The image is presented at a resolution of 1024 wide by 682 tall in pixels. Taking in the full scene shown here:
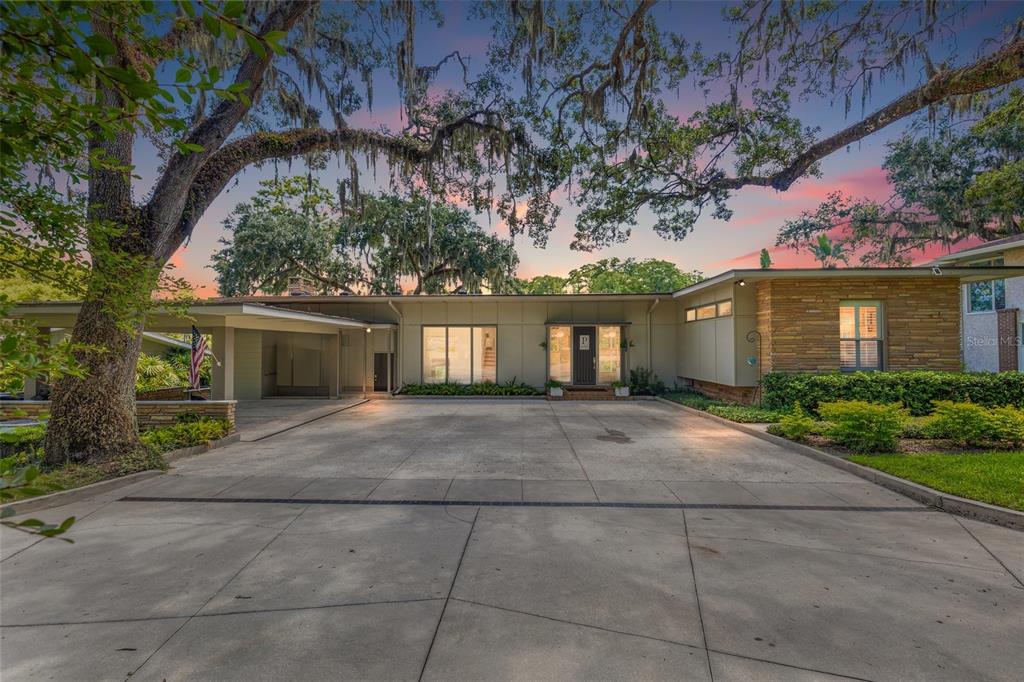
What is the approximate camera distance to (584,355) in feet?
49.7

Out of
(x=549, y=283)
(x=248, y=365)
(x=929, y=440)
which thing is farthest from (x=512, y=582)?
(x=549, y=283)

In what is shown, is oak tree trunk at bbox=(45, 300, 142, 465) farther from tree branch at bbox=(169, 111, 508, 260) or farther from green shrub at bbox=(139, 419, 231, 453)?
tree branch at bbox=(169, 111, 508, 260)

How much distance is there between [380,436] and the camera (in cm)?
834

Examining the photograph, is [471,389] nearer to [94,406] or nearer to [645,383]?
[645,383]

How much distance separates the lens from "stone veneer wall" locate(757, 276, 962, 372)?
404 inches

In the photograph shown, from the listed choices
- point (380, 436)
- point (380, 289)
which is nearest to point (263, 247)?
point (380, 289)

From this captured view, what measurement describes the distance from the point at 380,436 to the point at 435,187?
5.37 meters

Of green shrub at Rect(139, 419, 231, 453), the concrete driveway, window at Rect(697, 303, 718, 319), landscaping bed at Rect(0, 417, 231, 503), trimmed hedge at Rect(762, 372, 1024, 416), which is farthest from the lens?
window at Rect(697, 303, 718, 319)

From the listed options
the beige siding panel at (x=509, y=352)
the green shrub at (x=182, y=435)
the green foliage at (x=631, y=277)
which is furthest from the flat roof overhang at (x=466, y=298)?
the green foliage at (x=631, y=277)

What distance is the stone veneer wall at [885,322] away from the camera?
10.3 metres

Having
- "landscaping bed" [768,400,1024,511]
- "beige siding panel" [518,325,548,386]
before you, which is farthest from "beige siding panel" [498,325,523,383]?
"landscaping bed" [768,400,1024,511]

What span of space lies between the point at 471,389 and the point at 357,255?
11.4 meters

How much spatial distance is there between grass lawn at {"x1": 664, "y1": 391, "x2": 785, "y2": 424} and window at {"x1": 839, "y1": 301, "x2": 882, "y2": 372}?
2554 millimetres

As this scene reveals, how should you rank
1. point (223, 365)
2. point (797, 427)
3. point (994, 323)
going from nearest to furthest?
point (797, 427)
point (223, 365)
point (994, 323)
